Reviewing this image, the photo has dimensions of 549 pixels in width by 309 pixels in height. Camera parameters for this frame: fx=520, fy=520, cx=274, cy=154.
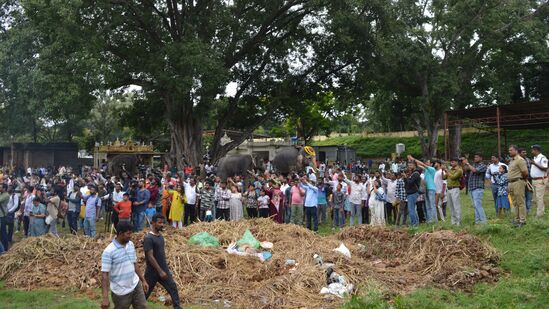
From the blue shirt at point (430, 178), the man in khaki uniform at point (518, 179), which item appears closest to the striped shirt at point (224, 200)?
the blue shirt at point (430, 178)

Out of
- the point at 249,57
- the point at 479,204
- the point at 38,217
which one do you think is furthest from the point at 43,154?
the point at 479,204

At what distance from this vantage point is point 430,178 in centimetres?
1383

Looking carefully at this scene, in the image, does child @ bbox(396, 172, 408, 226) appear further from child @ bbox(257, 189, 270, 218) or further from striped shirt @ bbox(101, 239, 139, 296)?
striped shirt @ bbox(101, 239, 139, 296)

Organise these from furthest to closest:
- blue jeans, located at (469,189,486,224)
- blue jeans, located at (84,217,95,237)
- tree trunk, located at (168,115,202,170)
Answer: tree trunk, located at (168,115,202,170) → blue jeans, located at (84,217,95,237) → blue jeans, located at (469,189,486,224)

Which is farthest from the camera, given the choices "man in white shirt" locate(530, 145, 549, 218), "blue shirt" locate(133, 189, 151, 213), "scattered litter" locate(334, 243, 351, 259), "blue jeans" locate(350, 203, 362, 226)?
"blue jeans" locate(350, 203, 362, 226)

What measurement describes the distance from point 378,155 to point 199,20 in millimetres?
25396

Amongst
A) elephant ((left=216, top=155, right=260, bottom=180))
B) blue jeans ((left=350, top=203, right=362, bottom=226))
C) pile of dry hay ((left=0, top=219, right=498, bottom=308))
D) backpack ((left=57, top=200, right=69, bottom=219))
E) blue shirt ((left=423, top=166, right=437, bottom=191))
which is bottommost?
pile of dry hay ((left=0, top=219, right=498, bottom=308))

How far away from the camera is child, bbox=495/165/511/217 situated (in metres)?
13.3

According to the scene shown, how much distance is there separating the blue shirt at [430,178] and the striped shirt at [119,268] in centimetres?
940

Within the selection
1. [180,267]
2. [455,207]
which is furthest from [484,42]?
[180,267]

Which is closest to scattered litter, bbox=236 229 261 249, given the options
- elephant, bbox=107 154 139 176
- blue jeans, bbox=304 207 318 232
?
blue jeans, bbox=304 207 318 232

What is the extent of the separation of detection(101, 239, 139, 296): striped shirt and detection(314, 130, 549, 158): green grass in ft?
109

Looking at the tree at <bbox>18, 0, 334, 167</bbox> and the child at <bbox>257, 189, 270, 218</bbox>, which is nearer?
the child at <bbox>257, 189, 270, 218</bbox>

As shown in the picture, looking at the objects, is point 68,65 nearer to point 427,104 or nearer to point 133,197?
point 133,197
